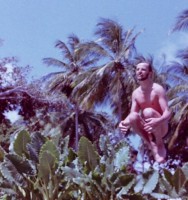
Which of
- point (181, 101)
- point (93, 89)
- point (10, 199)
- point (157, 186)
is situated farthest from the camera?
point (93, 89)

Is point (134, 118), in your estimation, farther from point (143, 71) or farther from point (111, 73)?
point (111, 73)

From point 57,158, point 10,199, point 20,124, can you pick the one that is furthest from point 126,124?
point 20,124

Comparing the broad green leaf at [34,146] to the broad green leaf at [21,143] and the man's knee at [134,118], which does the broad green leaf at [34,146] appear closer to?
the broad green leaf at [21,143]

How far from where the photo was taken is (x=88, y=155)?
180 inches

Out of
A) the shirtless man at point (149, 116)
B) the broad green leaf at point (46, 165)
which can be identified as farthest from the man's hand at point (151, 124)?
the broad green leaf at point (46, 165)

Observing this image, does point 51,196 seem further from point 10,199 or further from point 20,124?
point 20,124

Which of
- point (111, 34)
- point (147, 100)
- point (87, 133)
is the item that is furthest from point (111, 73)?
point (147, 100)

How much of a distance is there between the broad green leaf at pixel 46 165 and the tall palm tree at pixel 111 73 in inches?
650

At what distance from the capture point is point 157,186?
4.40m

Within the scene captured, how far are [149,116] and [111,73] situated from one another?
16.8m

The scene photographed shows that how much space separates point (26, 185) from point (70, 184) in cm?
41

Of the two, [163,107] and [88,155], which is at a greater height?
[163,107]

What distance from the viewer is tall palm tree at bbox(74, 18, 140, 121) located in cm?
2172

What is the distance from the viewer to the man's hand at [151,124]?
529 centimetres
